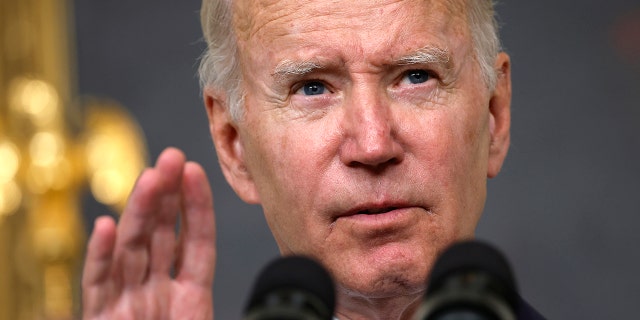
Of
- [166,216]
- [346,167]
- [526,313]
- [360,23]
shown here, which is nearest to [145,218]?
Answer: [166,216]

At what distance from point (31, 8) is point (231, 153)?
2.14 meters

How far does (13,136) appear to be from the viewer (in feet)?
13.1

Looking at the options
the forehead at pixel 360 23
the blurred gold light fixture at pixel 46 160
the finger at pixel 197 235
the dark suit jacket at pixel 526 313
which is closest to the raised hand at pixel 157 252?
the finger at pixel 197 235

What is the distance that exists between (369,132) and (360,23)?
6.7 inches

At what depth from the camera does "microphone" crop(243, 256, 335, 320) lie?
1267 millimetres

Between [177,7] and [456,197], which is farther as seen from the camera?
[177,7]

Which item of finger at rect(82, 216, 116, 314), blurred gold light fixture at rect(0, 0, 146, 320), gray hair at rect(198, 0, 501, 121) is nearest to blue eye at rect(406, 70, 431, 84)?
gray hair at rect(198, 0, 501, 121)

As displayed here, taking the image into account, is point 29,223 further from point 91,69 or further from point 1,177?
point 91,69

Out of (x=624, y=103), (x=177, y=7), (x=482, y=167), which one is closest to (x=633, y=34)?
(x=624, y=103)

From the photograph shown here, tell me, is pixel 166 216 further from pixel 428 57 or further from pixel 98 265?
pixel 428 57

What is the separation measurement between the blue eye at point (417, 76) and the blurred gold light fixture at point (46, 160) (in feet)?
6.85

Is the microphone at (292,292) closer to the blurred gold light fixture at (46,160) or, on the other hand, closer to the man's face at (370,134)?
the man's face at (370,134)

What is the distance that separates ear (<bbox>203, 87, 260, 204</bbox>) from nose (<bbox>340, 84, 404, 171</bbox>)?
28 centimetres

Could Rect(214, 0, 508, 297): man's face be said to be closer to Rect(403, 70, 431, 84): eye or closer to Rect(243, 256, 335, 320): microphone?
Rect(403, 70, 431, 84): eye
